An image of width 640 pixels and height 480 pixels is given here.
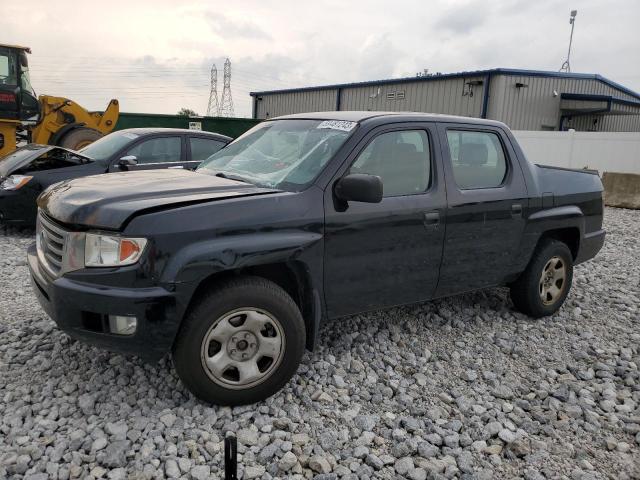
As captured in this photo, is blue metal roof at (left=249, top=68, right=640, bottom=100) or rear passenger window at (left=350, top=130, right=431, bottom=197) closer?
rear passenger window at (left=350, top=130, right=431, bottom=197)

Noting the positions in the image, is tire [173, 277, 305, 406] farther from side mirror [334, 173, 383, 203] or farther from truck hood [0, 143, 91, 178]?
truck hood [0, 143, 91, 178]

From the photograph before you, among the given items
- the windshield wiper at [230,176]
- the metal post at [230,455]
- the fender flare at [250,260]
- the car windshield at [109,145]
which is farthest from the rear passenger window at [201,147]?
the metal post at [230,455]

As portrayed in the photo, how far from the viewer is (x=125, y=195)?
115 inches

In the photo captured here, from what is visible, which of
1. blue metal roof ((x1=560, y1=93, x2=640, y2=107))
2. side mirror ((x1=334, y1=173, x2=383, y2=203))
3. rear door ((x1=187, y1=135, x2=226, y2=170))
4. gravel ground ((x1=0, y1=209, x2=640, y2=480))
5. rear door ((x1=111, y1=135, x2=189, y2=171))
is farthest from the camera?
blue metal roof ((x1=560, y1=93, x2=640, y2=107))

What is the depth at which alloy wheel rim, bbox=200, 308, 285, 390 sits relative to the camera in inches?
115

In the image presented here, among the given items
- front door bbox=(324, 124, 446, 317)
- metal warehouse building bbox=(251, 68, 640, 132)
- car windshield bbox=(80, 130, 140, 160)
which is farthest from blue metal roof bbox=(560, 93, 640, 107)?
front door bbox=(324, 124, 446, 317)

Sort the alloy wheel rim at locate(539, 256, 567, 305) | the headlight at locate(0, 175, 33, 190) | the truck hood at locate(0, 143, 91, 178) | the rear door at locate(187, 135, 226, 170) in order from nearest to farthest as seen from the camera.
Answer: the alloy wheel rim at locate(539, 256, 567, 305) → the headlight at locate(0, 175, 33, 190) → the truck hood at locate(0, 143, 91, 178) → the rear door at locate(187, 135, 226, 170)

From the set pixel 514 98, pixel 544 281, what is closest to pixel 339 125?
pixel 544 281

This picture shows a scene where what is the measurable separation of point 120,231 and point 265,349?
106 centimetres

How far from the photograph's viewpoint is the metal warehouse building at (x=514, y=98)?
20.8 meters

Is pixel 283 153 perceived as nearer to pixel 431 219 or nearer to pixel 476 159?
pixel 431 219

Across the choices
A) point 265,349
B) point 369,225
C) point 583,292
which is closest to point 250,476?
point 265,349

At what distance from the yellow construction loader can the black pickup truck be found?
31.5 feet

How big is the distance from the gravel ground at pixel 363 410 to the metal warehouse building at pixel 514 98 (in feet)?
59.0
